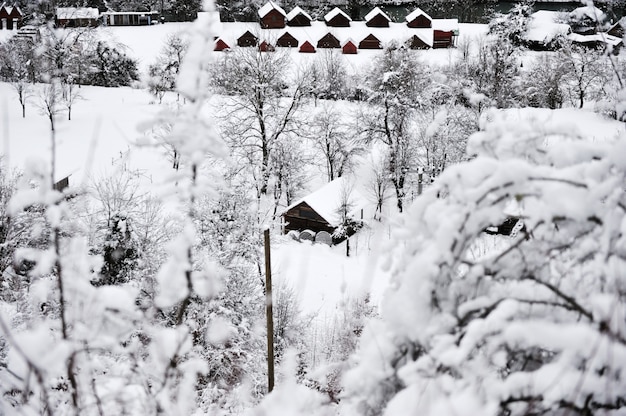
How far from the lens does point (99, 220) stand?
14.3 metres

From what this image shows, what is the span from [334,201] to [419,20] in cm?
2732

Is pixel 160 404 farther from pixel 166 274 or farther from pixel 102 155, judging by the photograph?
pixel 102 155

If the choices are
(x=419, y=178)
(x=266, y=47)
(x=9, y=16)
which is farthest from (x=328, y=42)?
(x=9, y=16)

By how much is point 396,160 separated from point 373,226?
3680 millimetres

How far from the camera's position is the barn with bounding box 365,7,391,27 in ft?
145

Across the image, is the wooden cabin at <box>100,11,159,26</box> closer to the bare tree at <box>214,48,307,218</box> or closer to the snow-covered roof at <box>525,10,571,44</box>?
the bare tree at <box>214,48,307,218</box>

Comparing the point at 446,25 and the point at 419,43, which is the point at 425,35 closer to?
the point at 419,43

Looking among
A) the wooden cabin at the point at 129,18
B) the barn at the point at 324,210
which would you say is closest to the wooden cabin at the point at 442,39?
the barn at the point at 324,210

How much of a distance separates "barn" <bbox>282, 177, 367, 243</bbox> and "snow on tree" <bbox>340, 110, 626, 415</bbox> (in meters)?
19.4

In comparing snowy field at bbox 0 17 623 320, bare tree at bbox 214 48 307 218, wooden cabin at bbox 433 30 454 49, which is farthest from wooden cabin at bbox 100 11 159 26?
bare tree at bbox 214 48 307 218

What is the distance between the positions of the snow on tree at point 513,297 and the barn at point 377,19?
4583 cm

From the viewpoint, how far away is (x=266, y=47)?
24.0m

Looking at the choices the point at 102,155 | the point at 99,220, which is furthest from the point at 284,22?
the point at 99,220

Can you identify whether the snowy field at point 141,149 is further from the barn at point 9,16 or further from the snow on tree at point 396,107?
the barn at point 9,16
